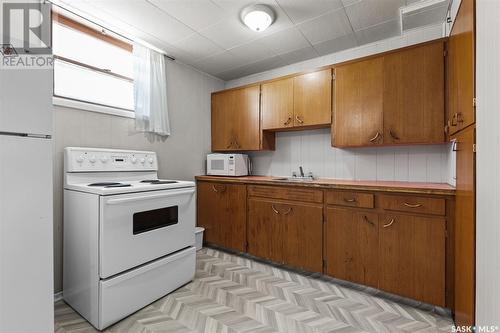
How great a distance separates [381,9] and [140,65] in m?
2.28

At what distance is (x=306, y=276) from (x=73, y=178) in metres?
2.24

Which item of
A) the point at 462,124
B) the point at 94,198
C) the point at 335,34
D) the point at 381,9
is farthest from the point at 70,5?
the point at 462,124

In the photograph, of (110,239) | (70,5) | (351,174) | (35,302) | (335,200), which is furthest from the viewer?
(351,174)

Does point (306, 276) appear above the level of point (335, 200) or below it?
below

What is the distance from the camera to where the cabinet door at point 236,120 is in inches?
117

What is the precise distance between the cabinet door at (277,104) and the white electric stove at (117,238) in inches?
50.0

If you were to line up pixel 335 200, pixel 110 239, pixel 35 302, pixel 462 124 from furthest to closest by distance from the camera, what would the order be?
pixel 335 200
pixel 110 239
pixel 462 124
pixel 35 302

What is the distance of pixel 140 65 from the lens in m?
2.47

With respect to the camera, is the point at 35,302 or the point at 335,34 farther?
the point at 335,34

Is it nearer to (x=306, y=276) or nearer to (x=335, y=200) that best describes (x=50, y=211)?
(x=335, y=200)

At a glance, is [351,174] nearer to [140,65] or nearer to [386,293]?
[386,293]

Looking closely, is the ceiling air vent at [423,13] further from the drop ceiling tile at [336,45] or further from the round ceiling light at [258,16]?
the round ceiling light at [258,16]

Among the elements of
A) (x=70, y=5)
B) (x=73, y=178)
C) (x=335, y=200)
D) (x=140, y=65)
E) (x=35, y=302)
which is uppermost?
(x=70, y=5)
